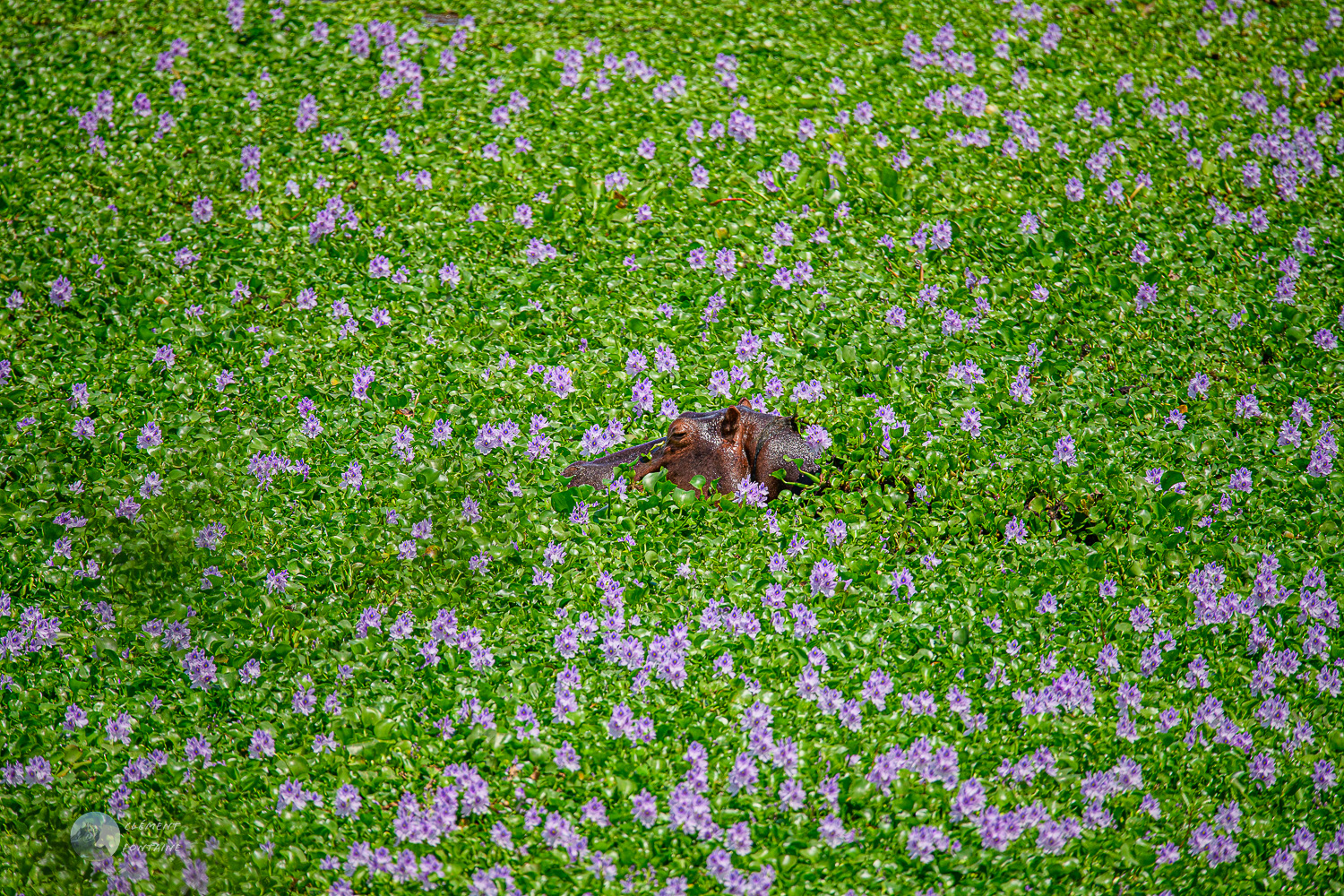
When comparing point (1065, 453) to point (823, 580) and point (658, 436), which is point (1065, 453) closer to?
point (823, 580)

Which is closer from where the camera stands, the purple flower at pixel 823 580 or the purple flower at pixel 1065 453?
the purple flower at pixel 823 580

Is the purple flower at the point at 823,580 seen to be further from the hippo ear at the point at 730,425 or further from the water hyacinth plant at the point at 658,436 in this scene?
the hippo ear at the point at 730,425

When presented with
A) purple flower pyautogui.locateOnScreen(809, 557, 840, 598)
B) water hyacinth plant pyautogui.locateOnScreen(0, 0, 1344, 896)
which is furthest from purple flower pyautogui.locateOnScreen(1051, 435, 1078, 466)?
purple flower pyautogui.locateOnScreen(809, 557, 840, 598)

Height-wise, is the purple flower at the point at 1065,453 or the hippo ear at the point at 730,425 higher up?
the hippo ear at the point at 730,425

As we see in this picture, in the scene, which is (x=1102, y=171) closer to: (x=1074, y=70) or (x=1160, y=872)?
(x=1074, y=70)

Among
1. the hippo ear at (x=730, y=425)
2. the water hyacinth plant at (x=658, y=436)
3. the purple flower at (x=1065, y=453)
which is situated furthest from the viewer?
the purple flower at (x=1065, y=453)

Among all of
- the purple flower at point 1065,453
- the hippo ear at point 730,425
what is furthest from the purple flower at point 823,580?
the purple flower at point 1065,453

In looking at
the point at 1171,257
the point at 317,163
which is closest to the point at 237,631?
the point at 317,163
